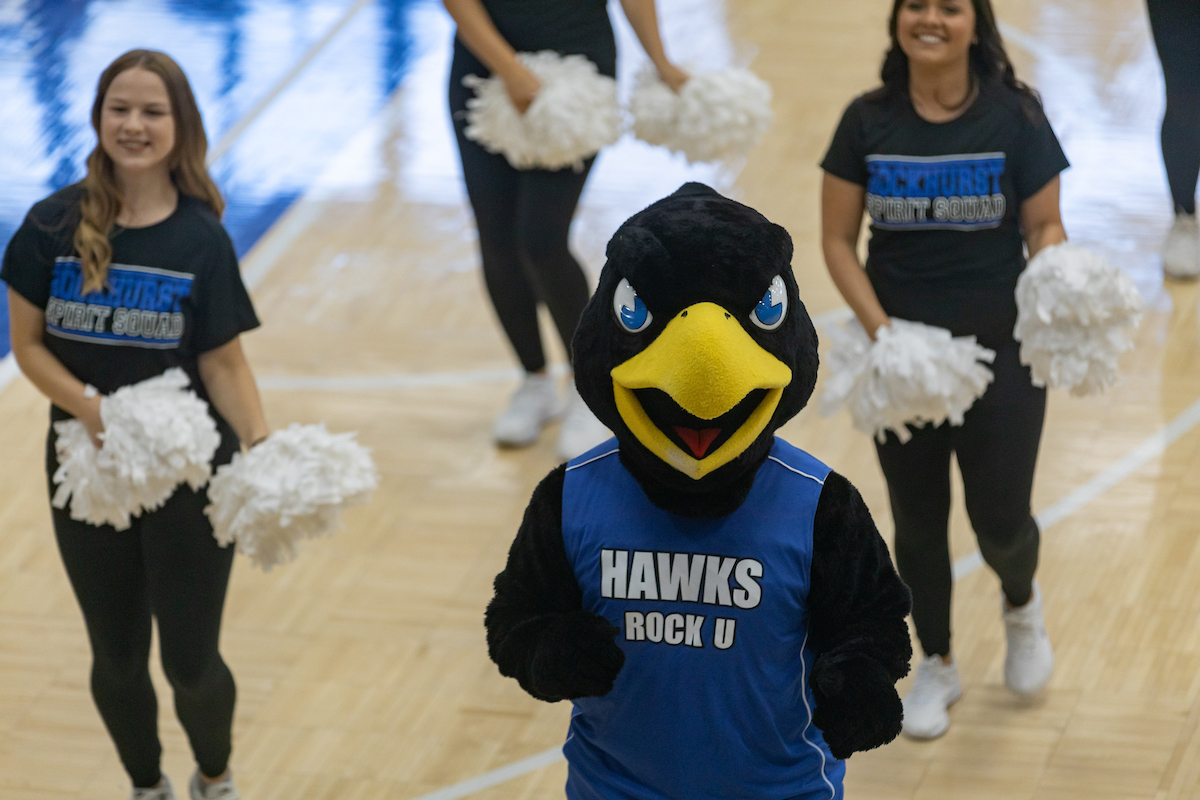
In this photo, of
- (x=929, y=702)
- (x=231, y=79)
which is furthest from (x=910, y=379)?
(x=231, y=79)

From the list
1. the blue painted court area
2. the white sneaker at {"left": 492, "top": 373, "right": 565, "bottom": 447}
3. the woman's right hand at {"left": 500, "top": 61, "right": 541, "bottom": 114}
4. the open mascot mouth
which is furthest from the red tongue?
the blue painted court area

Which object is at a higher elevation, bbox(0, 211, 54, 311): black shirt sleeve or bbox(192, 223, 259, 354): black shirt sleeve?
bbox(0, 211, 54, 311): black shirt sleeve

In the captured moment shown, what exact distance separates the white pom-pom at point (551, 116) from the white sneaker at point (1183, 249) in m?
2.00

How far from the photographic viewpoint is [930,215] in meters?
3.00

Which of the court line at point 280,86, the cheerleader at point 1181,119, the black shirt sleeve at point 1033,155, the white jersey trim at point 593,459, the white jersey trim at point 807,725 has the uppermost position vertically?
the white jersey trim at point 593,459

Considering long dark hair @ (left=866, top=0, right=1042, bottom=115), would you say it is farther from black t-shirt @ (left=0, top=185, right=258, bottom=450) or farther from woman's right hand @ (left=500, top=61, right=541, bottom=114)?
black t-shirt @ (left=0, top=185, right=258, bottom=450)

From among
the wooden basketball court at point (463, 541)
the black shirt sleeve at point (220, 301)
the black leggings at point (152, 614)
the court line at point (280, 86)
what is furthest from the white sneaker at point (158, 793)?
the court line at point (280, 86)

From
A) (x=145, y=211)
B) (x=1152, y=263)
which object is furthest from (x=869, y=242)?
(x=1152, y=263)

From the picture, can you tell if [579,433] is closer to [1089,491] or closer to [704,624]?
[1089,491]

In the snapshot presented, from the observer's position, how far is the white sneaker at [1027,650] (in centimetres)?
338

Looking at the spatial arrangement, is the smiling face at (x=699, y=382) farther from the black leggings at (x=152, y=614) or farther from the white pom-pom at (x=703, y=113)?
the white pom-pom at (x=703, y=113)

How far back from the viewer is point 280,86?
22.6 feet

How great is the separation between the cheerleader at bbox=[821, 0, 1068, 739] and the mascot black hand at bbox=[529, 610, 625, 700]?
1.30m

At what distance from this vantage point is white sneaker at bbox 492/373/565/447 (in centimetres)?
450
